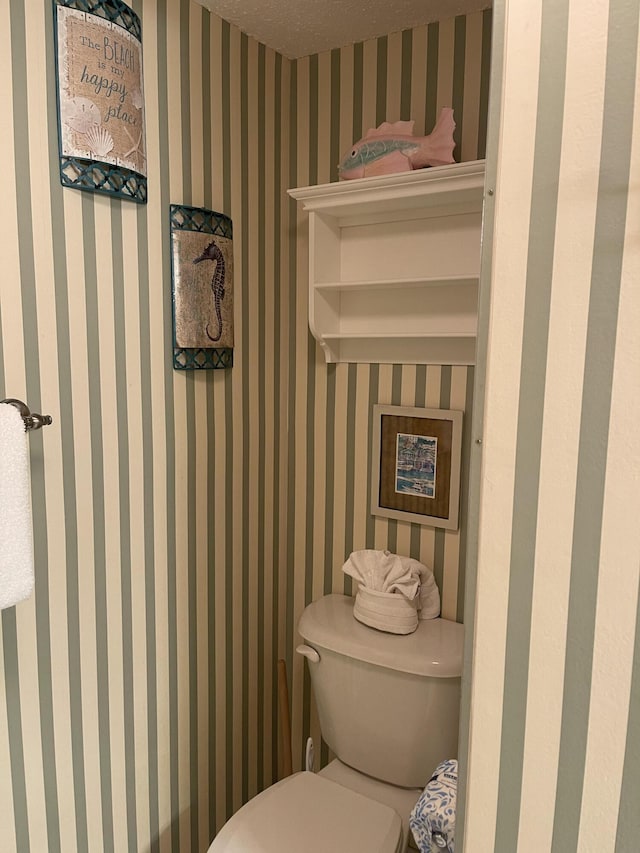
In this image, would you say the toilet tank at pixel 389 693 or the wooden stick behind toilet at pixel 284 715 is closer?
the toilet tank at pixel 389 693

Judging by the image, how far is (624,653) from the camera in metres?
0.69

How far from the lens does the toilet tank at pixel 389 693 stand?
146 centimetres

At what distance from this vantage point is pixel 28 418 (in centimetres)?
110

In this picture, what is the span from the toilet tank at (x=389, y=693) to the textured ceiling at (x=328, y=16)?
152 cm

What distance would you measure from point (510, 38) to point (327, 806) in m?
1.55

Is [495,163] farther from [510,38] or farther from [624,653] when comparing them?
[624,653]

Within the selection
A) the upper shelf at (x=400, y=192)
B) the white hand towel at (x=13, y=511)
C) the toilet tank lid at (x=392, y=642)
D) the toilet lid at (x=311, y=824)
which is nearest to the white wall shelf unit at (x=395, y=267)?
the upper shelf at (x=400, y=192)

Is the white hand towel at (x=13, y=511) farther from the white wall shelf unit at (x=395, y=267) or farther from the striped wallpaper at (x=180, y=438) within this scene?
the white wall shelf unit at (x=395, y=267)

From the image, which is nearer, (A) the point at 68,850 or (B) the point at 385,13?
(A) the point at 68,850

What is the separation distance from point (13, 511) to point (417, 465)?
997mm

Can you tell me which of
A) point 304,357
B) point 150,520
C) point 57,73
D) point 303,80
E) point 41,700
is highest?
point 303,80

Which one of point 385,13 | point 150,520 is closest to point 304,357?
point 150,520

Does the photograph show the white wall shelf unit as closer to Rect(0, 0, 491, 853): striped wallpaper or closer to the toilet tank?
Rect(0, 0, 491, 853): striped wallpaper

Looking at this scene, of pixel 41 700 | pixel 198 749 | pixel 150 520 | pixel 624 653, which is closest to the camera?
pixel 624 653
